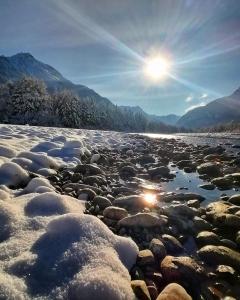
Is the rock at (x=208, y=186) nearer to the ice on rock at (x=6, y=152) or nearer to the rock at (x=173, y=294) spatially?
the ice on rock at (x=6, y=152)

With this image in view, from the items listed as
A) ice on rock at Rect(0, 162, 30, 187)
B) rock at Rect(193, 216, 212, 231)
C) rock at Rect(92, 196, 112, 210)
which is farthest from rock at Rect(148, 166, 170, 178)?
ice on rock at Rect(0, 162, 30, 187)

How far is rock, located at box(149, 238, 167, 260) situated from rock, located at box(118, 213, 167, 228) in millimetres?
680

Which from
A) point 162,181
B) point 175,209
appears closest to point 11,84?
point 162,181

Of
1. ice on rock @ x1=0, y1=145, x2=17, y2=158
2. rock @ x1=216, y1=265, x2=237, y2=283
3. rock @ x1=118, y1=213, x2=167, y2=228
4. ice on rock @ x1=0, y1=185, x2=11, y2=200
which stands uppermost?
ice on rock @ x1=0, y1=145, x2=17, y2=158

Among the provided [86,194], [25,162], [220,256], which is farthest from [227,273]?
[25,162]

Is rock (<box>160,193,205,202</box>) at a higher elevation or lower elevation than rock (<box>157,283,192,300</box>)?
lower

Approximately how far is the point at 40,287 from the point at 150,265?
163 centimetres

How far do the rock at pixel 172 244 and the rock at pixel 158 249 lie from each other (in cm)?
29

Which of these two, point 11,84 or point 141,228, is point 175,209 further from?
point 11,84

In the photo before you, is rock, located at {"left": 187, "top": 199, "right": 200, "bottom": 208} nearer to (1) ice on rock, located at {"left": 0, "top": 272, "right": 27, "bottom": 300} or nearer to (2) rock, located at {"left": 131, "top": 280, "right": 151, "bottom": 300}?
(2) rock, located at {"left": 131, "top": 280, "right": 151, "bottom": 300}

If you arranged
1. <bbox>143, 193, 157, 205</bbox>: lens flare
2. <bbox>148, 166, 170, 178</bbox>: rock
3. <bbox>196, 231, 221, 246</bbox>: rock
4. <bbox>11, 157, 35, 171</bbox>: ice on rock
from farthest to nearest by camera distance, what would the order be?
<bbox>148, 166, 170, 178</bbox>: rock < <bbox>143, 193, 157, 205</bbox>: lens flare < <bbox>11, 157, 35, 171</bbox>: ice on rock < <bbox>196, 231, 221, 246</bbox>: rock

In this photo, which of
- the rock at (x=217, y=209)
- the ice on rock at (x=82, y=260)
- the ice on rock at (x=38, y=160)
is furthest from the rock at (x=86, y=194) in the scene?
the ice on rock at (x=82, y=260)

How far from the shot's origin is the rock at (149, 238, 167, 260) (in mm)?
4209

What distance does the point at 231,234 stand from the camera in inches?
212
